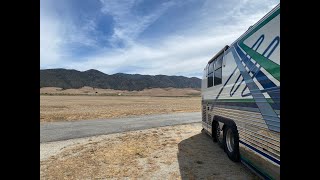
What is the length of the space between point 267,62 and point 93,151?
720 centimetres

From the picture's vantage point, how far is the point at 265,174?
18.1 ft

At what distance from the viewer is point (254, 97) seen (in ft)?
19.6

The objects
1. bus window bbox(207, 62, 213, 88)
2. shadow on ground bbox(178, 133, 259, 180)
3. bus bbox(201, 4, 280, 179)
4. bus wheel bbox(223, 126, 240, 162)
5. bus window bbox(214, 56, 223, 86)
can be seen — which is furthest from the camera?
bus window bbox(207, 62, 213, 88)

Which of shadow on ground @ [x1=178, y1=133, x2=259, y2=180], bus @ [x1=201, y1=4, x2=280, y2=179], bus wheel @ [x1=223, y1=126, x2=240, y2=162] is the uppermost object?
bus @ [x1=201, y1=4, x2=280, y2=179]

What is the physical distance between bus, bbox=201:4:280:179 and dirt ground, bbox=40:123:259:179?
73 centimetres

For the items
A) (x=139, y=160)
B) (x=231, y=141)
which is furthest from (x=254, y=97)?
(x=139, y=160)

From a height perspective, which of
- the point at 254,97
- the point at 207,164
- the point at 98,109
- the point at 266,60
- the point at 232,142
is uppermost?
the point at 266,60

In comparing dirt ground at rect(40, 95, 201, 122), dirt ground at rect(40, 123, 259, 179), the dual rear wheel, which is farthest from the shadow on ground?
dirt ground at rect(40, 95, 201, 122)

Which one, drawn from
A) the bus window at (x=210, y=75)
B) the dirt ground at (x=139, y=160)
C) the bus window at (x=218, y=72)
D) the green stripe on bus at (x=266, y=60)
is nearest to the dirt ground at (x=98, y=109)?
the dirt ground at (x=139, y=160)

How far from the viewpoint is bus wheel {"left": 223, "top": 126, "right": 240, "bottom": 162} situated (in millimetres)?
7660

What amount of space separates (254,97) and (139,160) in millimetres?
4361

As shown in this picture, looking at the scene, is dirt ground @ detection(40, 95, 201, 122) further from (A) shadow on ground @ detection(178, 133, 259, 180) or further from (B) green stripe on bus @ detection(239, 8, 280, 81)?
(B) green stripe on bus @ detection(239, 8, 280, 81)

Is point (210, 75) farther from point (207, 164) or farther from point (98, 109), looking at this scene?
point (98, 109)
